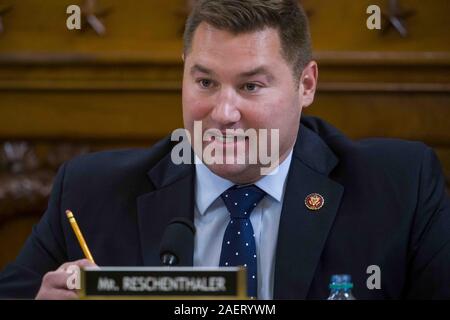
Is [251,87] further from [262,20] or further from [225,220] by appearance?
[225,220]

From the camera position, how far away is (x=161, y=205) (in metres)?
2.00

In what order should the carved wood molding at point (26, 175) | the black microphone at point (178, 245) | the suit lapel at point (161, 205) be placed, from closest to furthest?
the black microphone at point (178, 245) < the suit lapel at point (161, 205) < the carved wood molding at point (26, 175)

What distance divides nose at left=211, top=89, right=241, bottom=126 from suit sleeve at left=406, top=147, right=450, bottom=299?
1.46ft

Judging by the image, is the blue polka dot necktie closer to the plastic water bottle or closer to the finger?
the plastic water bottle

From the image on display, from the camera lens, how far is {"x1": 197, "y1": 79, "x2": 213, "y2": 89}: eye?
187 centimetres

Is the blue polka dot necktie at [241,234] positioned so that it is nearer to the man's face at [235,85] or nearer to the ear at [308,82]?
the man's face at [235,85]

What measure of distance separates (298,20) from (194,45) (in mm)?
228

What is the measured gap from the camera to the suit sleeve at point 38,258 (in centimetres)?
196

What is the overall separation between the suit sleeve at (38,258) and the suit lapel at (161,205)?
192 mm

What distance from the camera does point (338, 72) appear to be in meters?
2.82

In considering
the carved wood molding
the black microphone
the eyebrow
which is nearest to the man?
the eyebrow

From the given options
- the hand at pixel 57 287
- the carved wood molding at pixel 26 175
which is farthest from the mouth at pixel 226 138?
the carved wood molding at pixel 26 175
